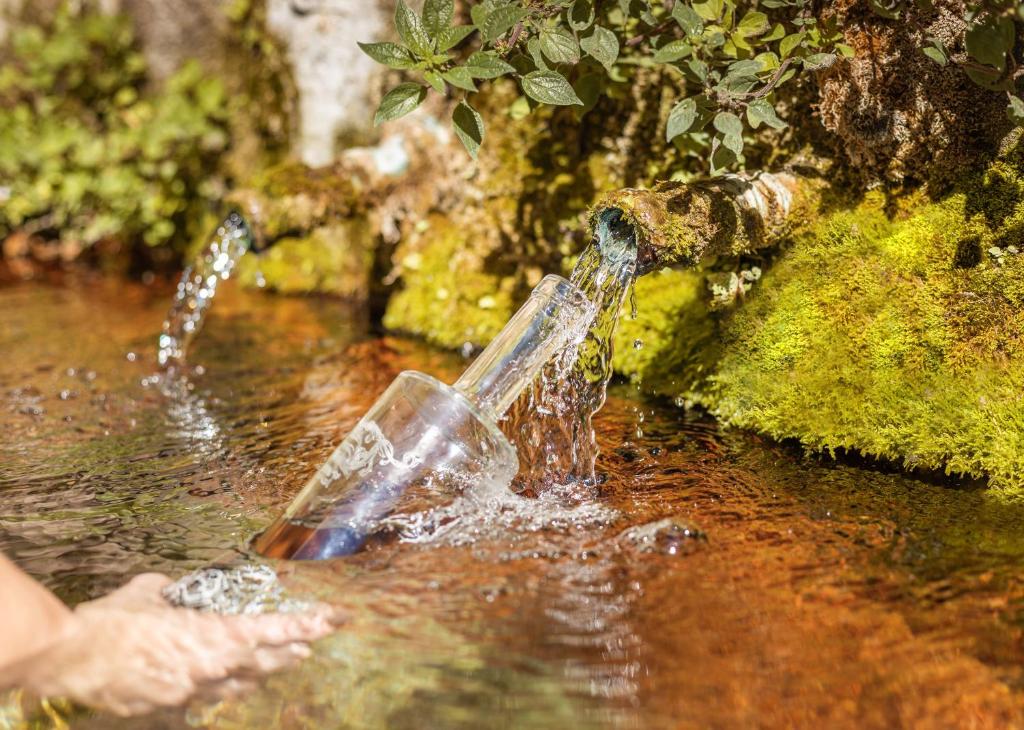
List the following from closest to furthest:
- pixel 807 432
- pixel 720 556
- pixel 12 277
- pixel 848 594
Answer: pixel 848 594, pixel 720 556, pixel 807 432, pixel 12 277

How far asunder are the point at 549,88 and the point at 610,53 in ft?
0.85

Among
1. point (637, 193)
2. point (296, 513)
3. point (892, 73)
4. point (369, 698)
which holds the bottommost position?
point (369, 698)

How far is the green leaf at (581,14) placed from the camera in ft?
9.87

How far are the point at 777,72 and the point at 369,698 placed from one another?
2.08 metres

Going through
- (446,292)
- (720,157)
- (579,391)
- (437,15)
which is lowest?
(579,391)

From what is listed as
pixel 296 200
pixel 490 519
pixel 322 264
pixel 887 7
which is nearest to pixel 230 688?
pixel 490 519

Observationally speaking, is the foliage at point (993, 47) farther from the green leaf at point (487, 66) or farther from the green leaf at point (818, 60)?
the green leaf at point (487, 66)

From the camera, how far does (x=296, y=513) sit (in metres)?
2.43

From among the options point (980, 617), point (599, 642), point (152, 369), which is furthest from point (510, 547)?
point (152, 369)

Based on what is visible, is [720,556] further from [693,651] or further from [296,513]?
[296,513]

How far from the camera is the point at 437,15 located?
2.78 m

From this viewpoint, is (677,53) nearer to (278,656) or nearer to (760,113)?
(760,113)

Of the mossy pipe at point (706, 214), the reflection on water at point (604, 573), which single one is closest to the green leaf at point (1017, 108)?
the mossy pipe at point (706, 214)

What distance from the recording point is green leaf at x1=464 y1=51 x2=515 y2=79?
8.96 ft
